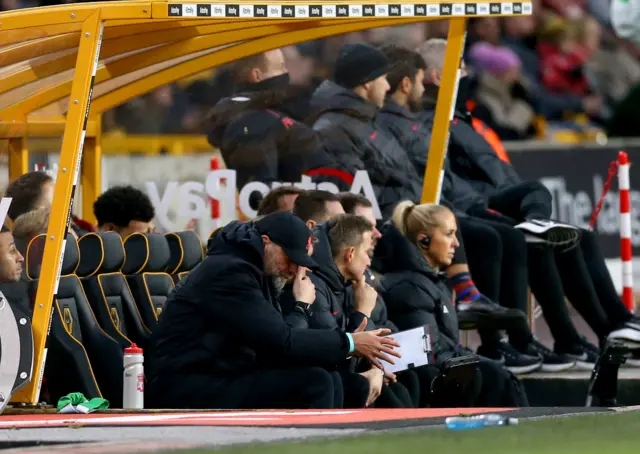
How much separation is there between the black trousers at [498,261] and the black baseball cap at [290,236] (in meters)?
3.50

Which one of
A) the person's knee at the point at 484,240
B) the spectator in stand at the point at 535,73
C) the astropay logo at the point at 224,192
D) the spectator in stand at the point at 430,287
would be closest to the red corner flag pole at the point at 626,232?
the person's knee at the point at 484,240

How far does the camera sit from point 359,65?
37.0 feet

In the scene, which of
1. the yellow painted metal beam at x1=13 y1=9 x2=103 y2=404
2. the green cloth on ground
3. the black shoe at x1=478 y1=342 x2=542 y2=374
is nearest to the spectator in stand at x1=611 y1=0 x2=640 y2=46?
the black shoe at x1=478 y1=342 x2=542 y2=374

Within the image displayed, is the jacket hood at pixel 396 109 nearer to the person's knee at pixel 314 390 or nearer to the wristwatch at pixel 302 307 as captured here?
the wristwatch at pixel 302 307

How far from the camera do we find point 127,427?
7828 mm

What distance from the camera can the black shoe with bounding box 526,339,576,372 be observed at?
38.7 ft

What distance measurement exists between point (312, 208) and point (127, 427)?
2793mm

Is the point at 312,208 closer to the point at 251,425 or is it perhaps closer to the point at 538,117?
the point at 251,425

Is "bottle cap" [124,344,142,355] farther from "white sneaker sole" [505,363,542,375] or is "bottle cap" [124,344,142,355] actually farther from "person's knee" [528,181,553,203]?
"person's knee" [528,181,553,203]

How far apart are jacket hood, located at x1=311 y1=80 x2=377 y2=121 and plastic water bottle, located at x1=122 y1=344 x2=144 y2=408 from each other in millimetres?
2887

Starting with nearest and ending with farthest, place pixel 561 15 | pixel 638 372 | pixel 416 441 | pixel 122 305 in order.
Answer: pixel 416 441 → pixel 122 305 → pixel 638 372 → pixel 561 15

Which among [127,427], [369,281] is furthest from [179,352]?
[369,281]

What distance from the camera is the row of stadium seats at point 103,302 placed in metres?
9.01

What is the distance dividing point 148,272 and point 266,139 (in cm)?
172
